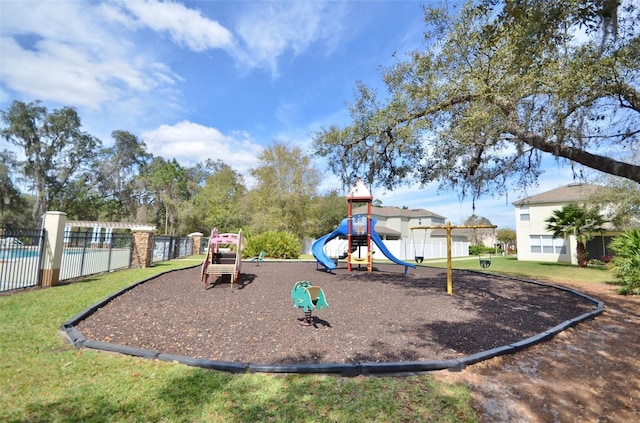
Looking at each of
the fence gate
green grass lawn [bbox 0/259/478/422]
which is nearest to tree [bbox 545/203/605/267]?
green grass lawn [bbox 0/259/478/422]

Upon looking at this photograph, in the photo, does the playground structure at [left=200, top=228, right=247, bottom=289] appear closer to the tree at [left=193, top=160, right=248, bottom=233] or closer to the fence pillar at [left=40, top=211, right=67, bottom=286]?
the fence pillar at [left=40, top=211, right=67, bottom=286]

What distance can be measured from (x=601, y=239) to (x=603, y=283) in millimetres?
14122

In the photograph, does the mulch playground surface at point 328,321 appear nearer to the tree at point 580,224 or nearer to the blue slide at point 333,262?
the blue slide at point 333,262

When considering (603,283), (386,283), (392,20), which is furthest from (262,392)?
(603,283)

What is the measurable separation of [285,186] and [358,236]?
1460 cm

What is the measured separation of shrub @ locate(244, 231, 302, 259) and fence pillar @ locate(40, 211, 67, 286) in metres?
11.6

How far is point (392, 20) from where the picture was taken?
888 cm

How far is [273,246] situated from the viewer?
19.8 meters

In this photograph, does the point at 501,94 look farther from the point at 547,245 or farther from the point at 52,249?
the point at 547,245

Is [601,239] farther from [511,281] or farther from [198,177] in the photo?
[198,177]

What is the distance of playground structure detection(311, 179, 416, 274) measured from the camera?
39.4 feet

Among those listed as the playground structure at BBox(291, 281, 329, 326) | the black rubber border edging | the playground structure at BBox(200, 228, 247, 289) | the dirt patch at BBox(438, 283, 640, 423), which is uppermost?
the playground structure at BBox(200, 228, 247, 289)

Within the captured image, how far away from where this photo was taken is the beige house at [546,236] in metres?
22.0

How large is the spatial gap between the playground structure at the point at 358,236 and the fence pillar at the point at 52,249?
316 inches
